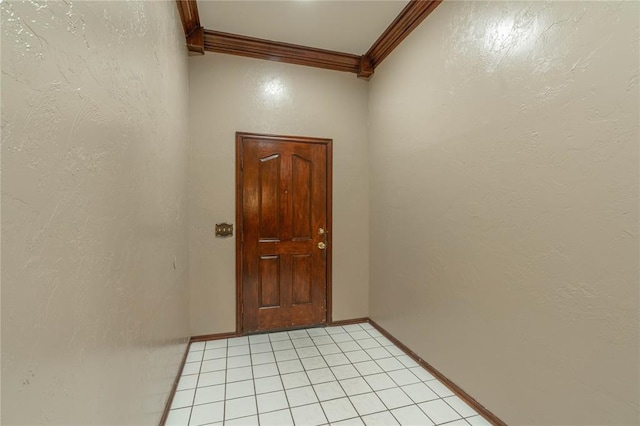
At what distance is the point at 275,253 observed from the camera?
302 centimetres

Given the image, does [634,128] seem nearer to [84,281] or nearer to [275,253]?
[84,281]

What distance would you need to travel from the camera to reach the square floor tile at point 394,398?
74.4 inches

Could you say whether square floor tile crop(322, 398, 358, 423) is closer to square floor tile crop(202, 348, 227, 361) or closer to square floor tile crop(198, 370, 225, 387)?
square floor tile crop(198, 370, 225, 387)

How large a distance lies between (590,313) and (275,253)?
2.41 metres

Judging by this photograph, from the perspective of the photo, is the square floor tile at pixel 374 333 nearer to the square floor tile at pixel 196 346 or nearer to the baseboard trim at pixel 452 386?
the baseboard trim at pixel 452 386

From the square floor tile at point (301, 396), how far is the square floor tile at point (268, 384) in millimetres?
103

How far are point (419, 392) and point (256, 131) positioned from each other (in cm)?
265

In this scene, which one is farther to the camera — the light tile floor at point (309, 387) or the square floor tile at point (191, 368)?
the square floor tile at point (191, 368)

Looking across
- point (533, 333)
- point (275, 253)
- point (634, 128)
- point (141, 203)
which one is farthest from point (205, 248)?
point (634, 128)

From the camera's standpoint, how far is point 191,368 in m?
2.31

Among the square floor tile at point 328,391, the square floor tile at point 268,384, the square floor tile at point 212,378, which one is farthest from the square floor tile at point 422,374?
the square floor tile at point 212,378

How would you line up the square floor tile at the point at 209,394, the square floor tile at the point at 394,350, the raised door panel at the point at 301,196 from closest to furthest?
the square floor tile at the point at 209,394, the square floor tile at the point at 394,350, the raised door panel at the point at 301,196

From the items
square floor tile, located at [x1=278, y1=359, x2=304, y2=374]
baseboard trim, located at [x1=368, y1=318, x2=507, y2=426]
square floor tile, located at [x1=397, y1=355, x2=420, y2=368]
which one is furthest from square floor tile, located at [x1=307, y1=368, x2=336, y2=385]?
baseboard trim, located at [x1=368, y1=318, x2=507, y2=426]

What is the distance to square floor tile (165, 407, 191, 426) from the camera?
5.59 ft
